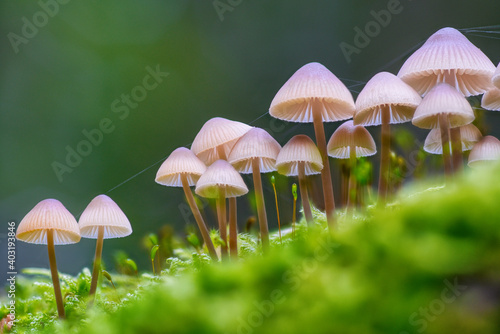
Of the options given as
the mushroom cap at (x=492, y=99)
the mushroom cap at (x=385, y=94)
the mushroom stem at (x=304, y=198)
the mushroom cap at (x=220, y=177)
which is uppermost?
the mushroom cap at (x=385, y=94)

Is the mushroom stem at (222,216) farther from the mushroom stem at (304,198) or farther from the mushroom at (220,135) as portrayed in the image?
the mushroom stem at (304,198)

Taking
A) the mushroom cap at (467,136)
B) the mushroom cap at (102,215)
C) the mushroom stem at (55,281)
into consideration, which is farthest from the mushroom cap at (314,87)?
the mushroom stem at (55,281)

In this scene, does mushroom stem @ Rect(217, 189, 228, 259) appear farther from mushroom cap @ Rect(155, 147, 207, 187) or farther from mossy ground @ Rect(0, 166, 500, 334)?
mossy ground @ Rect(0, 166, 500, 334)

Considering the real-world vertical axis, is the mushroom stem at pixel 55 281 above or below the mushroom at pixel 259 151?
below

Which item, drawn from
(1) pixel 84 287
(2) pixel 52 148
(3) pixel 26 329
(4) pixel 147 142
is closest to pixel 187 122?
(4) pixel 147 142

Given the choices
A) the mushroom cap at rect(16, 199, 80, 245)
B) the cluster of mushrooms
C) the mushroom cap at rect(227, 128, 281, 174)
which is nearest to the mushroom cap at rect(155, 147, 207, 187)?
the cluster of mushrooms

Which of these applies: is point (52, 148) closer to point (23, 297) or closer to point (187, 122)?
point (187, 122)

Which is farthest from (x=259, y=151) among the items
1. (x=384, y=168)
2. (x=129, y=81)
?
(x=129, y=81)

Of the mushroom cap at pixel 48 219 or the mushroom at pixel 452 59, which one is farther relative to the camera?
the mushroom cap at pixel 48 219
